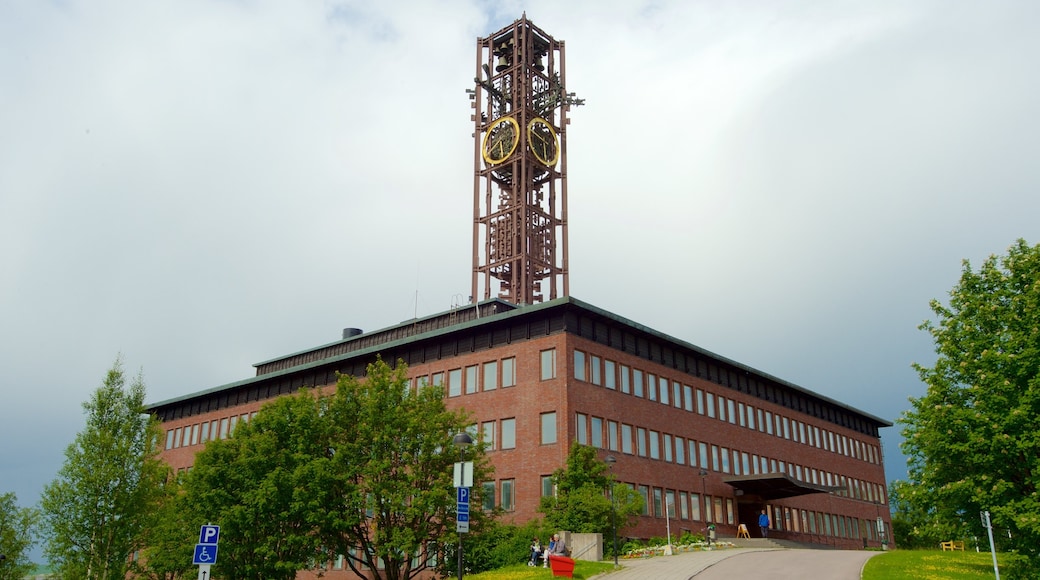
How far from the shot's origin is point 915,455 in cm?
3631

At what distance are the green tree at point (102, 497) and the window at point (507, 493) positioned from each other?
18.2m

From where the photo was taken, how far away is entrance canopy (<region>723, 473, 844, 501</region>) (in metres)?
57.7

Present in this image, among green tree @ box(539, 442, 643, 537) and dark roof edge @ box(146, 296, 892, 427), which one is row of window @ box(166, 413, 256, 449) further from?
green tree @ box(539, 442, 643, 537)

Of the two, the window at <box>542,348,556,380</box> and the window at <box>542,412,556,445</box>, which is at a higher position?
the window at <box>542,348,556,380</box>

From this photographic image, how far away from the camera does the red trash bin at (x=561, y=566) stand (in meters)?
32.2

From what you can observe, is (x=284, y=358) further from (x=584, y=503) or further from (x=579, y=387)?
(x=584, y=503)

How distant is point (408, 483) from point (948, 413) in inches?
822

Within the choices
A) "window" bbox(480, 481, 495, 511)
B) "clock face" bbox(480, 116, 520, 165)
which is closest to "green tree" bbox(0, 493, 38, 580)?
"window" bbox(480, 481, 495, 511)

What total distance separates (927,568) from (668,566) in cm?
956

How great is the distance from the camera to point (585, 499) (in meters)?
44.2

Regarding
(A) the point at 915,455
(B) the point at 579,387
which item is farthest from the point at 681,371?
(A) the point at 915,455

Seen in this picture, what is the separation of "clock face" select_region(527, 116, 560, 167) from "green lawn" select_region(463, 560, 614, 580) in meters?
57.5

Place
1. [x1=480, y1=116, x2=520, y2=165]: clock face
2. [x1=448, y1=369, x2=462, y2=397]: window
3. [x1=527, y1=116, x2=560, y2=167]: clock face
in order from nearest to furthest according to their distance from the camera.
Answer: [x1=448, y1=369, x2=462, y2=397]: window
[x1=480, y1=116, x2=520, y2=165]: clock face
[x1=527, y1=116, x2=560, y2=167]: clock face

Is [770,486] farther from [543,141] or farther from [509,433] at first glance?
[543,141]
